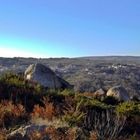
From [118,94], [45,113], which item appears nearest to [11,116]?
[45,113]

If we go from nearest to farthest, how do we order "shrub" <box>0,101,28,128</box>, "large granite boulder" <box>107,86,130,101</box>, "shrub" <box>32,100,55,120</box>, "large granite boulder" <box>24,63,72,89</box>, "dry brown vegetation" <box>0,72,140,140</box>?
"dry brown vegetation" <box>0,72,140,140</box>
"shrub" <box>0,101,28,128</box>
"shrub" <box>32,100,55,120</box>
"large granite boulder" <box>24,63,72,89</box>
"large granite boulder" <box>107,86,130,101</box>

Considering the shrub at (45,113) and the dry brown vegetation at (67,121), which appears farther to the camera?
the shrub at (45,113)

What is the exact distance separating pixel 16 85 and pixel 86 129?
7978 millimetres

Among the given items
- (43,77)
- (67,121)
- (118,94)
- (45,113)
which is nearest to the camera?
(67,121)

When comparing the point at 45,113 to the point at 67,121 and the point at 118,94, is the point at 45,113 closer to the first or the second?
the point at 67,121

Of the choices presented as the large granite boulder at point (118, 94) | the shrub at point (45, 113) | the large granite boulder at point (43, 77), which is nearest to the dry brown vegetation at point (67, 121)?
the shrub at point (45, 113)

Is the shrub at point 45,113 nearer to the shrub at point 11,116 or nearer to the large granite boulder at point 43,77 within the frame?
the shrub at point 11,116

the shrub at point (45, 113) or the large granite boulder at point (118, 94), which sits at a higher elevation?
the shrub at point (45, 113)

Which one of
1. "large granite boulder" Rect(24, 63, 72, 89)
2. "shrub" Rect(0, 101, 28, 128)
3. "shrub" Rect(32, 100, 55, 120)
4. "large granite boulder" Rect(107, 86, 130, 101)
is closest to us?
"shrub" Rect(0, 101, 28, 128)

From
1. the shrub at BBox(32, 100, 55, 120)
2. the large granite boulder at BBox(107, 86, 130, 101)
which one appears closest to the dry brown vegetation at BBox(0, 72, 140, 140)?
the shrub at BBox(32, 100, 55, 120)

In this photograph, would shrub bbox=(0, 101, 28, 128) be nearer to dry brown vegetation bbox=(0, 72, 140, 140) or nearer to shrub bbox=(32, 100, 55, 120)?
dry brown vegetation bbox=(0, 72, 140, 140)

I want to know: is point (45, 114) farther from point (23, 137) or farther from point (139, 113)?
point (139, 113)

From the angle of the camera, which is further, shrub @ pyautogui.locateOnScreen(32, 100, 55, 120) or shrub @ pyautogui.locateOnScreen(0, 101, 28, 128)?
shrub @ pyautogui.locateOnScreen(32, 100, 55, 120)

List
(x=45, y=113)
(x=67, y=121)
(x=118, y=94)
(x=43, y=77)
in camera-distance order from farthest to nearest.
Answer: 1. (x=118, y=94)
2. (x=43, y=77)
3. (x=45, y=113)
4. (x=67, y=121)
